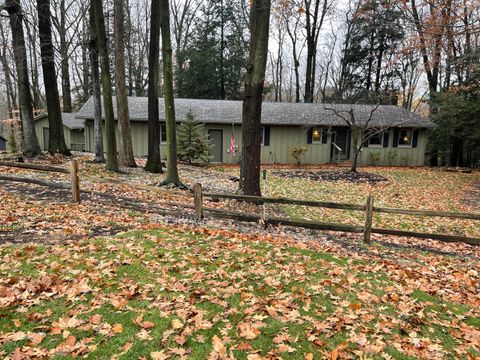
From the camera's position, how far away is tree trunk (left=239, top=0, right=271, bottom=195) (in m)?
9.76

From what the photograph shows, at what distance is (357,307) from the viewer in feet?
14.8

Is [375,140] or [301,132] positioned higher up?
[301,132]

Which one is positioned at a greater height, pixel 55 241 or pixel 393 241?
pixel 55 241

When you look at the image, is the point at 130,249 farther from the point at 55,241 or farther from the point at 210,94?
the point at 210,94

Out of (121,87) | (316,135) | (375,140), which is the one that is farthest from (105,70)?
(375,140)

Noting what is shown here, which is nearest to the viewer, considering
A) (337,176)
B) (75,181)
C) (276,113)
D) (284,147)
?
(75,181)

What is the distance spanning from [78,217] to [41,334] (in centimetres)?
448

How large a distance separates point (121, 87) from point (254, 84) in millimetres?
7669

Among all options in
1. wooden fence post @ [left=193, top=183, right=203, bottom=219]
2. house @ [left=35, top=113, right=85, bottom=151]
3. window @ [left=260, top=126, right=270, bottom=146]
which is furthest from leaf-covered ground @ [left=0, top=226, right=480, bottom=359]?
house @ [left=35, top=113, right=85, bottom=151]

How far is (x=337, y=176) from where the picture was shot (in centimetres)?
1941

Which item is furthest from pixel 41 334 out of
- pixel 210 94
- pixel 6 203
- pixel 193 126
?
pixel 210 94

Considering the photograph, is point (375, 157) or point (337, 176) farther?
point (375, 157)

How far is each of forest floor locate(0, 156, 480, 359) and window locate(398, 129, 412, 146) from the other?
1968cm

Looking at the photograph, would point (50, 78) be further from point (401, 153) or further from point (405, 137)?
point (405, 137)
